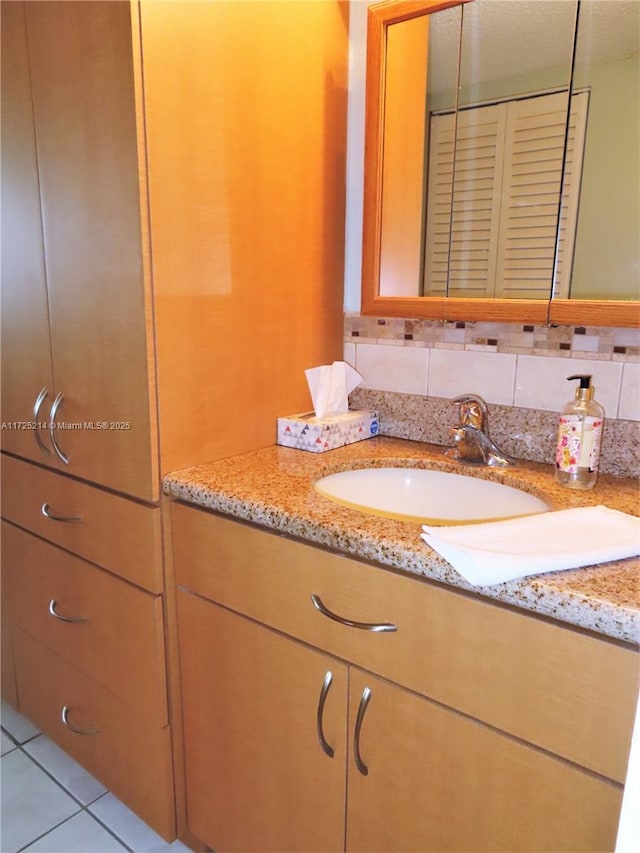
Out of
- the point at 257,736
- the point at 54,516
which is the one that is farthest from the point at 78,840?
the point at 54,516

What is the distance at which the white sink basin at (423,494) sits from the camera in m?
1.14

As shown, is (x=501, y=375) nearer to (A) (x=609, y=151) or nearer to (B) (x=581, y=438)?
(B) (x=581, y=438)

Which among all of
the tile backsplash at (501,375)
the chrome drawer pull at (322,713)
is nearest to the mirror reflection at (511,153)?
the tile backsplash at (501,375)

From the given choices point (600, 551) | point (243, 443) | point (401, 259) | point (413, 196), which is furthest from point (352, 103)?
point (600, 551)

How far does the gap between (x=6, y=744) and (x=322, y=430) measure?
127 centimetres

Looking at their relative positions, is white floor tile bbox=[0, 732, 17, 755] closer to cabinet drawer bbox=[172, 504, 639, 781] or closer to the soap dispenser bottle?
cabinet drawer bbox=[172, 504, 639, 781]

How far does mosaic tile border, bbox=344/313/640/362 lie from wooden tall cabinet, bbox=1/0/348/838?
0.35 feet

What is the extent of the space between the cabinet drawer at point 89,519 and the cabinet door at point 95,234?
5 cm

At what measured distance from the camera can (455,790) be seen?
829 mm

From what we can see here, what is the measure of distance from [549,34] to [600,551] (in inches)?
36.6

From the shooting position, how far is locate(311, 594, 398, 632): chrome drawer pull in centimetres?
85

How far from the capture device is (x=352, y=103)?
1400mm

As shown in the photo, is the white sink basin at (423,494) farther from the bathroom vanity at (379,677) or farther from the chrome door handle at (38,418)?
the chrome door handle at (38,418)

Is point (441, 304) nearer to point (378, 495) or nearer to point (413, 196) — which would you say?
point (413, 196)
